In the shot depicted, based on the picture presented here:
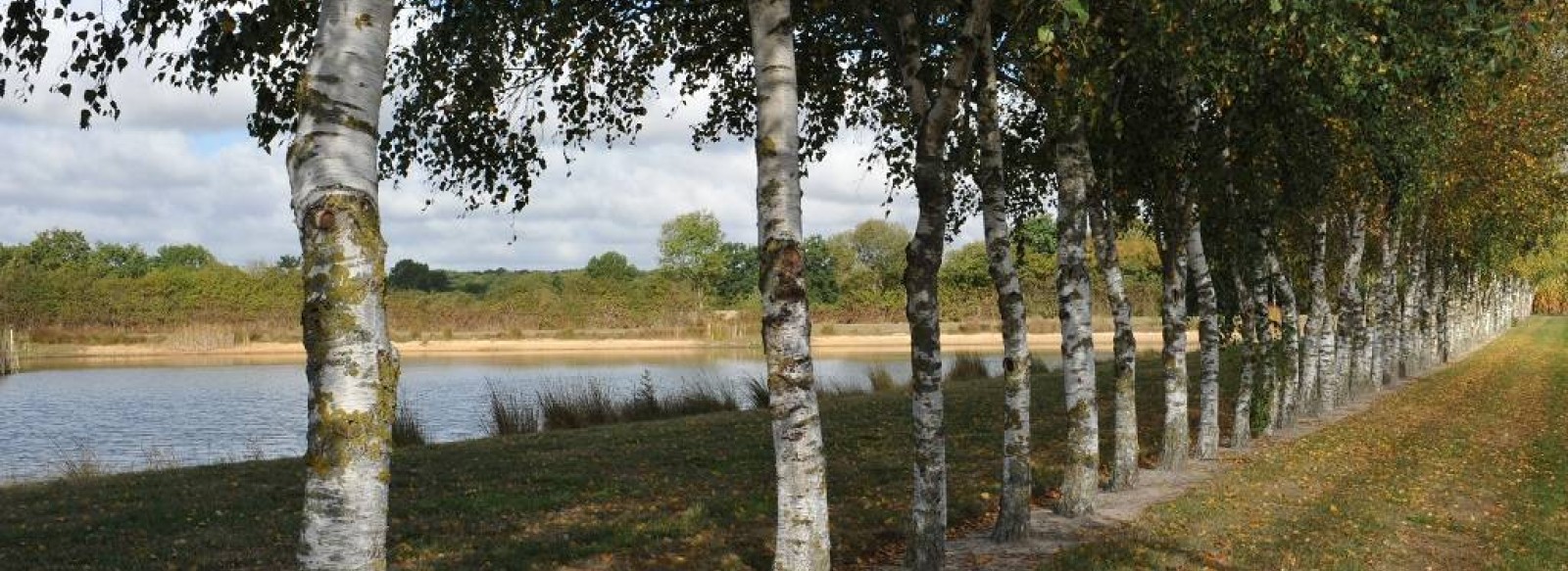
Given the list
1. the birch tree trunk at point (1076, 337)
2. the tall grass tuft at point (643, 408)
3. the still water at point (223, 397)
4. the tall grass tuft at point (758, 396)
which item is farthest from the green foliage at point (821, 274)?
the birch tree trunk at point (1076, 337)

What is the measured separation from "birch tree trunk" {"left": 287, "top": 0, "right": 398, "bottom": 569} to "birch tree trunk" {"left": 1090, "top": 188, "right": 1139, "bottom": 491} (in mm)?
9473

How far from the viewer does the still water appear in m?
21.9

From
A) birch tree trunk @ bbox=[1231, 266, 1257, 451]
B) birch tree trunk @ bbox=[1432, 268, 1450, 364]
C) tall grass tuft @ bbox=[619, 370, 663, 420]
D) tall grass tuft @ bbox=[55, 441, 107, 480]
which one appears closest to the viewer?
tall grass tuft @ bbox=[55, 441, 107, 480]

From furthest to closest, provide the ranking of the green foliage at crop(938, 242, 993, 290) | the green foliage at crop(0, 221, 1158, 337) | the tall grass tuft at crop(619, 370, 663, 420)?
the green foliage at crop(938, 242, 993, 290) < the green foliage at crop(0, 221, 1158, 337) < the tall grass tuft at crop(619, 370, 663, 420)

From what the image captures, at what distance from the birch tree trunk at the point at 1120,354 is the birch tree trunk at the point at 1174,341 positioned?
4.44 ft

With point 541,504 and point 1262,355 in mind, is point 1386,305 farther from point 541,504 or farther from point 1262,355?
point 541,504

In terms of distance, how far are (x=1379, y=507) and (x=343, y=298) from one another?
36.6ft

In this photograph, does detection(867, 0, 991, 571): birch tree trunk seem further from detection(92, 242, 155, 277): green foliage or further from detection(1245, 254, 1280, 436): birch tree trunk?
detection(92, 242, 155, 277): green foliage

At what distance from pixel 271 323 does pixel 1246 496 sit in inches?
2485

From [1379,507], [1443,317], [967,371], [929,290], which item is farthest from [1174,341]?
[1443,317]

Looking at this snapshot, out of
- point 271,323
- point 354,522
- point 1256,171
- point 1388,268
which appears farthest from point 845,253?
point 354,522

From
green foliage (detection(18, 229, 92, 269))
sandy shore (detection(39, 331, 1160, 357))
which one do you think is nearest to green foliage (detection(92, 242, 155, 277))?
green foliage (detection(18, 229, 92, 269))

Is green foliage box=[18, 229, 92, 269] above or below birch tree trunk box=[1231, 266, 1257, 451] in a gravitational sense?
above

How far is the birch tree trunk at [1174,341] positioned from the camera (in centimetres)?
1345
